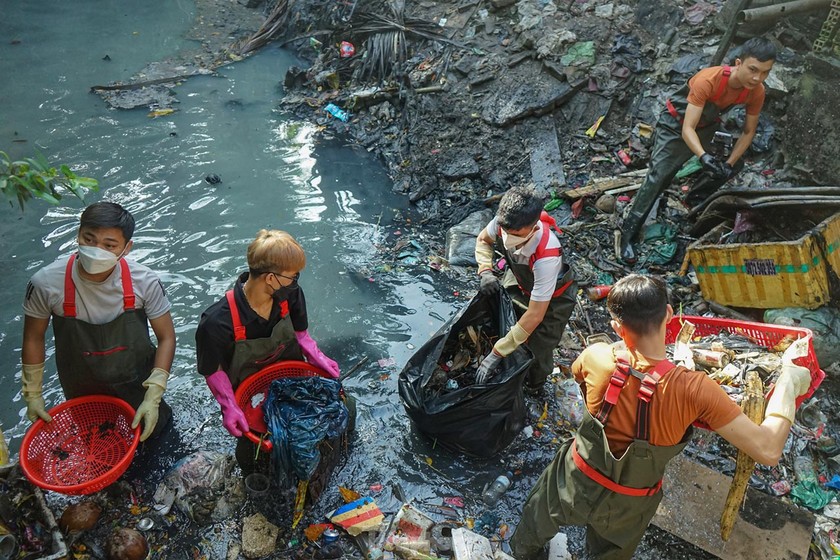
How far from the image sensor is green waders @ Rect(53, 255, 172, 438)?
2.85m

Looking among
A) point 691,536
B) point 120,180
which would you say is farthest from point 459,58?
point 691,536

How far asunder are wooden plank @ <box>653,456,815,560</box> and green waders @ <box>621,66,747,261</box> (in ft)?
8.22

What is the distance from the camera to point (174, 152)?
23.7ft

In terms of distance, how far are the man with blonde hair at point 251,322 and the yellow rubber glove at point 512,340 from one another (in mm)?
1237

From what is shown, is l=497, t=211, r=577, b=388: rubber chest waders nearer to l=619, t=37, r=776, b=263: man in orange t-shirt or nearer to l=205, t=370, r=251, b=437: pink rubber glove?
l=205, t=370, r=251, b=437: pink rubber glove

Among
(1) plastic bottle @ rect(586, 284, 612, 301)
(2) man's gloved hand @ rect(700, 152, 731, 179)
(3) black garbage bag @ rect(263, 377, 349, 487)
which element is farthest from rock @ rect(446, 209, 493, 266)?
(3) black garbage bag @ rect(263, 377, 349, 487)

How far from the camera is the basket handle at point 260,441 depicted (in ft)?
9.48

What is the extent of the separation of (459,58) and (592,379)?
22.5 ft

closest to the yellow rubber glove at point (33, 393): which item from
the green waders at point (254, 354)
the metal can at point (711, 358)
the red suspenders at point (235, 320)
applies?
the green waders at point (254, 354)

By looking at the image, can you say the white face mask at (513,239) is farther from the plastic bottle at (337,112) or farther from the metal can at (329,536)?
the plastic bottle at (337,112)

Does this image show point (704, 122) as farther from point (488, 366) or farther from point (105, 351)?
point (105, 351)

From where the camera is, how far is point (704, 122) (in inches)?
190

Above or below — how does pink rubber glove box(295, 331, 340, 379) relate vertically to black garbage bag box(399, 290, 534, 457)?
above

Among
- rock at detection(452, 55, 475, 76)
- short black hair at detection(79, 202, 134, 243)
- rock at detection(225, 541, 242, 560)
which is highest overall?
short black hair at detection(79, 202, 134, 243)
